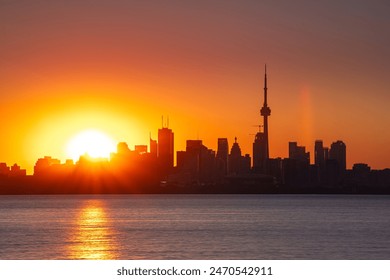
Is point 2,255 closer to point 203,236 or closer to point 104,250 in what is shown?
point 104,250

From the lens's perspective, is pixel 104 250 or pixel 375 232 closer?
pixel 104 250

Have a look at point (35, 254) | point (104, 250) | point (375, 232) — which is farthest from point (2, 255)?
point (375, 232)
